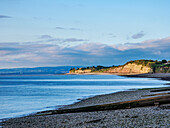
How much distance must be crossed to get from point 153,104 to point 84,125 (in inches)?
394

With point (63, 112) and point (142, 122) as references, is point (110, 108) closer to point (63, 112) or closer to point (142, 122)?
point (63, 112)

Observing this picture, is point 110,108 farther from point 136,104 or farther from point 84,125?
point 84,125

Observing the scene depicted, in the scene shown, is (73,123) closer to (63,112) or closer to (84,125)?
(84,125)

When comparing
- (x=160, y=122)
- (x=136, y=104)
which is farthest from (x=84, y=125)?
(x=136, y=104)

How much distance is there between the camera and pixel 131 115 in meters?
21.6

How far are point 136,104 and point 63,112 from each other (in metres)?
7.44

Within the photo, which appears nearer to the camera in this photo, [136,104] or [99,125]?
[99,125]

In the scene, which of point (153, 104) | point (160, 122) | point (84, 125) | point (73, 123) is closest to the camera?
point (160, 122)

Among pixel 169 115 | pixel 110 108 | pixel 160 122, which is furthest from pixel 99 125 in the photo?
pixel 110 108

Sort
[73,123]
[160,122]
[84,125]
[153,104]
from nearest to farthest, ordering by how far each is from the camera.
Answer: [160,122] < [84,125] < [73,123] < [153,104]

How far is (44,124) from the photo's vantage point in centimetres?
2203

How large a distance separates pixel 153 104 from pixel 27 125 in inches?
486

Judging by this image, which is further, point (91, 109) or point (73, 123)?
point (91, 109)

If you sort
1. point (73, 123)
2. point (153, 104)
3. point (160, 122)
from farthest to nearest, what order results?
point (153, 104)
point (73, 123)
point (160, 122)
